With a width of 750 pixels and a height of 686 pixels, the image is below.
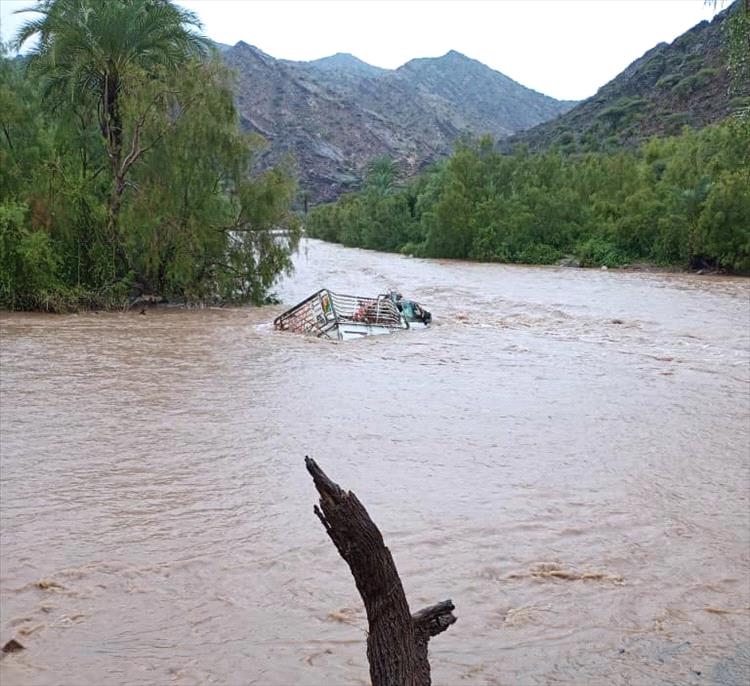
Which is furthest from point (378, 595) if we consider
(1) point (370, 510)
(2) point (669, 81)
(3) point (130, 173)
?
(2) point (669, 81)

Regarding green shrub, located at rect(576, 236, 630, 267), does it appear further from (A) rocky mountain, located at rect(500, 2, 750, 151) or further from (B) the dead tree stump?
(B) the dead tree stump

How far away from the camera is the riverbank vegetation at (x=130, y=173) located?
2189 centimetres

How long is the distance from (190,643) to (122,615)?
0.64 m

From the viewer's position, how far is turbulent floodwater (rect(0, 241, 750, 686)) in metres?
4.80

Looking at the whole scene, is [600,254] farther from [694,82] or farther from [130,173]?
[694,82]

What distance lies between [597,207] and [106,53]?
3450cm

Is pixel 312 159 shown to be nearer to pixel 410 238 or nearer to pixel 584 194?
pixel 410 238

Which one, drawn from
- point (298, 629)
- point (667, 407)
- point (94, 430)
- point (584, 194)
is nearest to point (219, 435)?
point (94, 430)

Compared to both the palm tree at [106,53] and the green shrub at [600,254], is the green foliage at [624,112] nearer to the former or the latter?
the green shrub at [600,254]

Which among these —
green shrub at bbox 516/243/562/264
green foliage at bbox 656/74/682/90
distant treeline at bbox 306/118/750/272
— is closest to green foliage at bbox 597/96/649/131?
green foliage at bbox 656/74/682/90

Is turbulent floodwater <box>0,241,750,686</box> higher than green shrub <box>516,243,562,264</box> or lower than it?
lower

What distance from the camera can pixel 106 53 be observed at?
2242cm

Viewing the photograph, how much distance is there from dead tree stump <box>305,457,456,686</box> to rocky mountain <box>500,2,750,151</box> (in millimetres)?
69943

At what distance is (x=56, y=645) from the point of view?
4.74 meters
